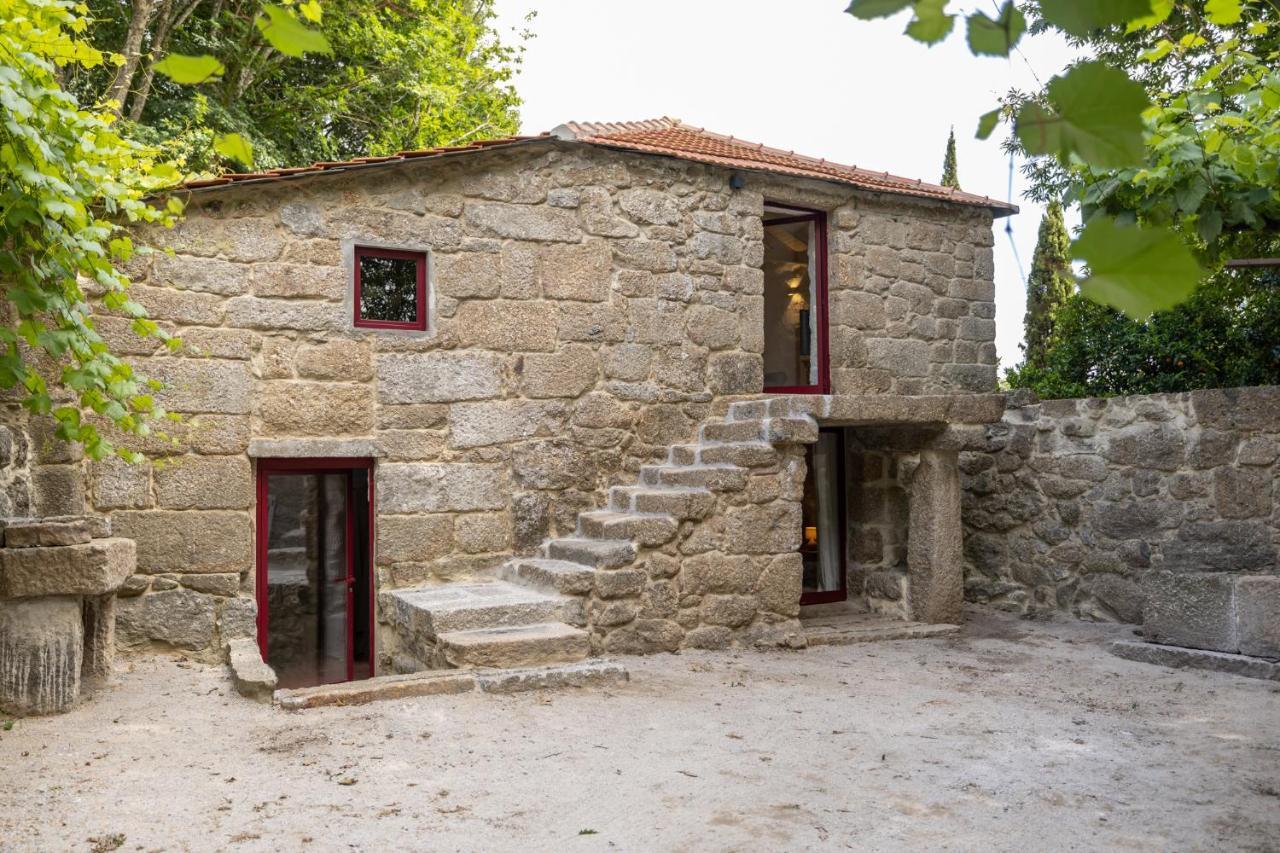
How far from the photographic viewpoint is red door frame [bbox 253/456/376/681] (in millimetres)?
6363

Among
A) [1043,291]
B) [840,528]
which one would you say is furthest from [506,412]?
[1043,291]

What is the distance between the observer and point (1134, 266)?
3.15 feet

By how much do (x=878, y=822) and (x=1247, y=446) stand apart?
4.63 m

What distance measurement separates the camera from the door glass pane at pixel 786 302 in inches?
429

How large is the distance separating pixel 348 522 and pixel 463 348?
1.35 metres

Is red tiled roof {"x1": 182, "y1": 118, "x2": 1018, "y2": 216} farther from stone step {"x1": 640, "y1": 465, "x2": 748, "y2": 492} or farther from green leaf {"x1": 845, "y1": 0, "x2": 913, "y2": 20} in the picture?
green leaf {"x1": 845, "y1": 0, "x2": 913, "y2": 20}

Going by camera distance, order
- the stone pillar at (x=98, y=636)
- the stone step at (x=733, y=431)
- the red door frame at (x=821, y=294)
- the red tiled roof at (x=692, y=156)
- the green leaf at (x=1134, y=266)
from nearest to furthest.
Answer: the green leaf at (x=1134, y=266)
the stone pillar at (x=98, y=636)
the red tiled roof at (x=692, y=156)
the stone step at (x=733, y=431)
the red door frame at (x=821, y=294)

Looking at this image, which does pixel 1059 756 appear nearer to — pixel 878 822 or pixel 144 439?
pixel 878 822

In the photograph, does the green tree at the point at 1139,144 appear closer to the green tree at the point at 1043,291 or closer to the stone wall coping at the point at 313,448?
the stone wall coping at the point at 313,448

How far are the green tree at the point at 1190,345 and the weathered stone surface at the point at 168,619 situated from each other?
6.68m

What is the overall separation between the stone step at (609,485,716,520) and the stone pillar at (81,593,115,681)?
10.1 ft

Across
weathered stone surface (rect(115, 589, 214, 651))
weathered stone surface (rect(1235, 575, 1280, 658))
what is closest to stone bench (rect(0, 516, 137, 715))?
weathered stone surface (rect(115, 589, 214, 651))

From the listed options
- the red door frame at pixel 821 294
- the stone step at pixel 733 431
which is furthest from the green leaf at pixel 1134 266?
the red door frame at pixel 821 294

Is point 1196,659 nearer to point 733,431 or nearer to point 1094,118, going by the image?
point 733,431
